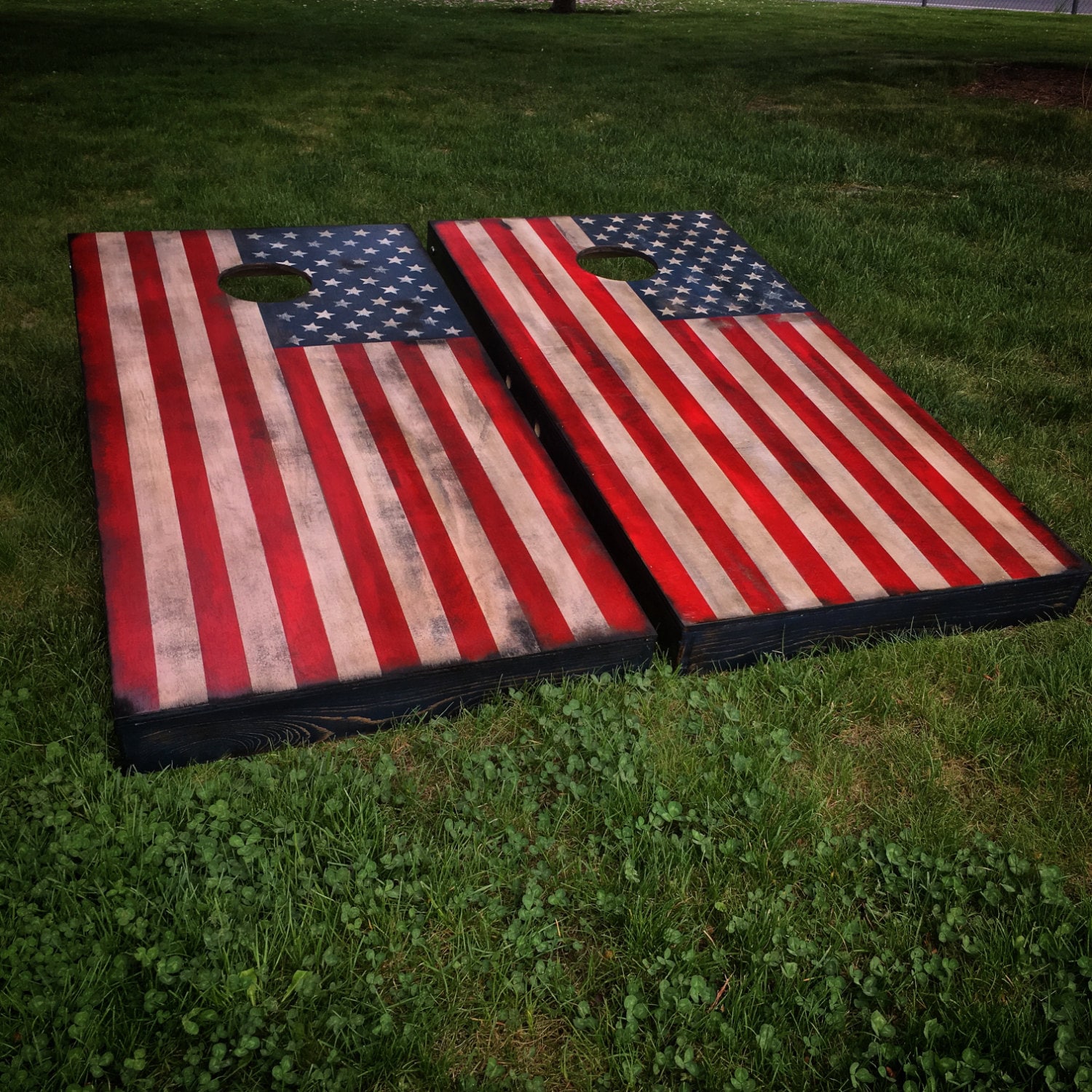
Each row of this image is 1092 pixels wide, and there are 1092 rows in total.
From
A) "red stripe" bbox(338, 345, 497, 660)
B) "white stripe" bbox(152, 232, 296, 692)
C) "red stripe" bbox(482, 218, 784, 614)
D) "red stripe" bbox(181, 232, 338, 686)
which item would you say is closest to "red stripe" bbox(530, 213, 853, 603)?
"red stripe" bbox(482, 218, 784, 614)

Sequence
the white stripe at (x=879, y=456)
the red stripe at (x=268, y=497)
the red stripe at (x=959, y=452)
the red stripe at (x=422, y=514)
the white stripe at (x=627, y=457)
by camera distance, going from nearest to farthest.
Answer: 1. the red stripe at (x=268, y=497)
2. the red stripe at (x=422, y=514)
3. the white stripe at (x=627, y=457)
4. the white stripe at (x=879, y=456)
5. the red stripe at (x=959, y=452)

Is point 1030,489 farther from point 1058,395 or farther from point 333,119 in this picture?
point 333,119

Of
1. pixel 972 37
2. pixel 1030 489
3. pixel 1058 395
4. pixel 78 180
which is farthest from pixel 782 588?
pixel 972 37

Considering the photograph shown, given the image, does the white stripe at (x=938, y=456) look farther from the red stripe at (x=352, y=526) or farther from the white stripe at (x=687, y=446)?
the red stripe at (x=352, y=526)

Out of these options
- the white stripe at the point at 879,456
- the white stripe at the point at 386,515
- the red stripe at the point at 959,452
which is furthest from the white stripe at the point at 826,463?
the white stripe at the point at 386,515

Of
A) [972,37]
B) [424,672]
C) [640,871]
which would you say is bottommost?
[972,37]

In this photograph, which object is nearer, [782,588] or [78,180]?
[782,588]

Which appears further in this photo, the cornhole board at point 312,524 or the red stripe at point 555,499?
the red stripe at point 555,499

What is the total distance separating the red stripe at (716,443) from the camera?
3004mm

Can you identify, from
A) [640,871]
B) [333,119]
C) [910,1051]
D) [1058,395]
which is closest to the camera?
[910,1051]

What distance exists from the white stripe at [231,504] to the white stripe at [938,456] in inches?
90.7

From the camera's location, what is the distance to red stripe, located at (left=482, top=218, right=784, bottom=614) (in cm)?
295

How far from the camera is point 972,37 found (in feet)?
51.1

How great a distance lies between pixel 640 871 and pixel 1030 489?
2498 millimetres
